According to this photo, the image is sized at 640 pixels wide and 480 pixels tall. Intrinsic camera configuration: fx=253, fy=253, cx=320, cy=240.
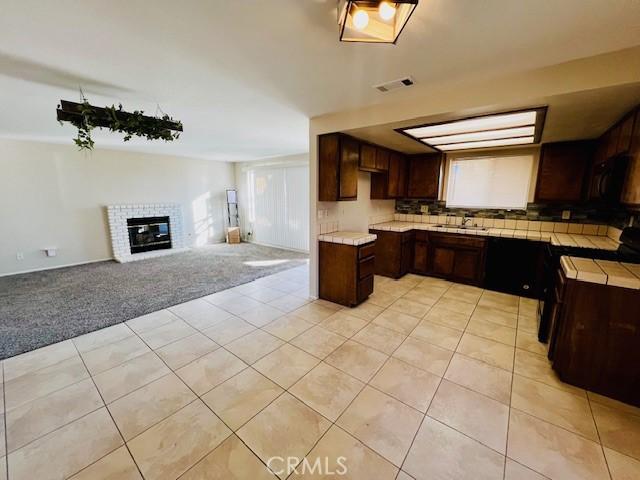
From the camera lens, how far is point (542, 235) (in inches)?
136

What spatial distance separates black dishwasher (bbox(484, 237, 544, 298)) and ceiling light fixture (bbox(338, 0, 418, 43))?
3328 millimetres

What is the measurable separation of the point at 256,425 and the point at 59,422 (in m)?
1.30

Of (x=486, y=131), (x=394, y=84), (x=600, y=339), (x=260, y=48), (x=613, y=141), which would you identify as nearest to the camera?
(x=260, y=48)

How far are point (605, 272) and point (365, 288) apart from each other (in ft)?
7.13

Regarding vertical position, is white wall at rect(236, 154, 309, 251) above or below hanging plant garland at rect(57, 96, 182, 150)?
below

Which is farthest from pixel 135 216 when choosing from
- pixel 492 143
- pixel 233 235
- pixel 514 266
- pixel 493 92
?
pixel 514 266

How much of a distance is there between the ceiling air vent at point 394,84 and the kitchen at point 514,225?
19.5 inches

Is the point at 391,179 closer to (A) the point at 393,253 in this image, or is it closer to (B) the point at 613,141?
(A) the point at 393,253

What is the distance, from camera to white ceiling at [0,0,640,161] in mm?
1341

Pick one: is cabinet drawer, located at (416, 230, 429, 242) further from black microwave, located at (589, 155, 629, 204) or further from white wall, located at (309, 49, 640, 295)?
white wall, located at (309, 49, 640, 295)

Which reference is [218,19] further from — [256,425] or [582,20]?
[256,425]

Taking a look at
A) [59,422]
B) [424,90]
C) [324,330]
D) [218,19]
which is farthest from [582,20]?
[59,422]

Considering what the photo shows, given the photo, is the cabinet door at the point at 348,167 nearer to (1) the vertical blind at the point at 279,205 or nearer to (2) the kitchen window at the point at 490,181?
(2) the kitchen window at the point at 490,181

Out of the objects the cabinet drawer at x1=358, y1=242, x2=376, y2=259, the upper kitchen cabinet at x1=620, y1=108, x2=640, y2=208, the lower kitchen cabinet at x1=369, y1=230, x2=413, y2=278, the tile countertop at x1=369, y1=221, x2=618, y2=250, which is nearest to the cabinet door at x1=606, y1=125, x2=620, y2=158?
the upper kitchen cabinet at x1=620, y1=108, x2=640, y2=208
